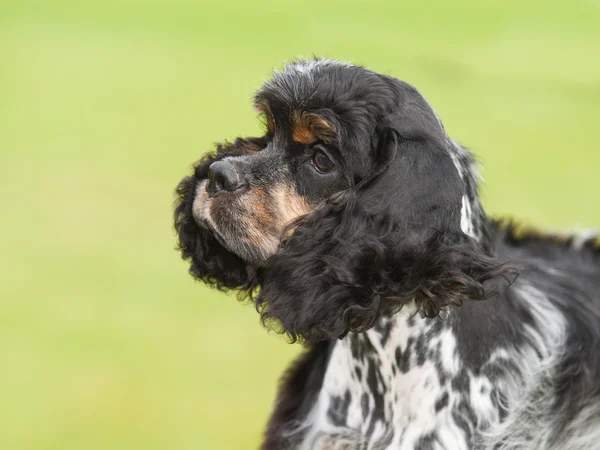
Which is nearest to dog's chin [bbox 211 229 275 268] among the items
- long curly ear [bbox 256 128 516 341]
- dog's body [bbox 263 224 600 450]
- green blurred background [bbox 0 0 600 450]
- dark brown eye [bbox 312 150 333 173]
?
long curly ear [bbox 256 128 516 341]

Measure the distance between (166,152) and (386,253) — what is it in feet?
15.5

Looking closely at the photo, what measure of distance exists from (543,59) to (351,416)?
691cm

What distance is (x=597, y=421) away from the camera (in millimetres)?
2945

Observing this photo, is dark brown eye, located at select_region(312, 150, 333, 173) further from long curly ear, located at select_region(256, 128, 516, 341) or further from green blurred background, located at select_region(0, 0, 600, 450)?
green blurred background, located at select_region(0, 0, 600, 450)

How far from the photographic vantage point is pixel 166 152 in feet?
22.2

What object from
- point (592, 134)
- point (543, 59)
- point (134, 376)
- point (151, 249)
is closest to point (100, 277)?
point (151, 249)

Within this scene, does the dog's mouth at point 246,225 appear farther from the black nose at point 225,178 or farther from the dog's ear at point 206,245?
the dog's ear at point 206,245

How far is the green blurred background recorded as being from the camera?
13.8ft

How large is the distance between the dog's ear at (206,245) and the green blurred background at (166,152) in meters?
0.41

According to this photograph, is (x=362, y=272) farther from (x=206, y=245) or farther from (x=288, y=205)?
(x=206, y=245)

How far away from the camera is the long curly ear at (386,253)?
2246 millimetres

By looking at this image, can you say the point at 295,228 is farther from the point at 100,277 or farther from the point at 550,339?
the point at 100,277

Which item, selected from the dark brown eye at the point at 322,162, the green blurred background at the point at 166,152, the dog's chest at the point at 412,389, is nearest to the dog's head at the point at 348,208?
the dark brown eye at the point at 322,162

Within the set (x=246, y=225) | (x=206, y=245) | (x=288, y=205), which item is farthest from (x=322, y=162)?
(x=206, y=245)
